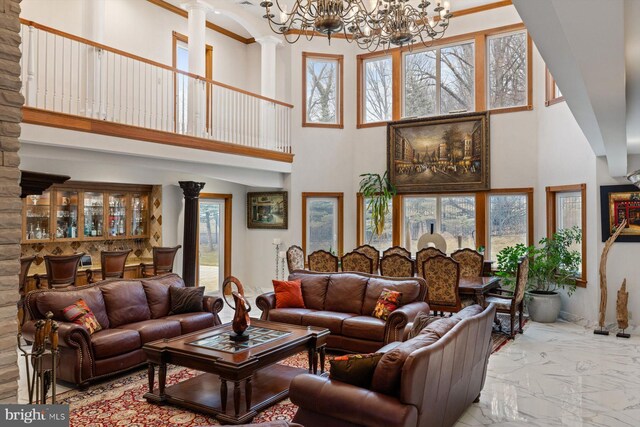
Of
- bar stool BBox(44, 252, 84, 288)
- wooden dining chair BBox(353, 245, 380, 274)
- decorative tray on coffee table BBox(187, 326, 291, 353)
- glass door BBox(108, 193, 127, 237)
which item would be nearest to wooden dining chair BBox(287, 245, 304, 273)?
wooden dining chair BBox(353, 245, 380, 274)

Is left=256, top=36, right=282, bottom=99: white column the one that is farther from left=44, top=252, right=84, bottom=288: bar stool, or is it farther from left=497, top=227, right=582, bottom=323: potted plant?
left=497, top=227, right=582, bottom=323: potted plant

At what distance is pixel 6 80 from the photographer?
5.94 ft

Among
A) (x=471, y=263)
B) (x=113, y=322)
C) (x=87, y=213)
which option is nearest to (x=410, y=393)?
(x=113, y=322)

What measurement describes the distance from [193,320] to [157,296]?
0.61 m

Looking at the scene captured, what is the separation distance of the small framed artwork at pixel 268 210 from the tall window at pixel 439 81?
3.04 meters

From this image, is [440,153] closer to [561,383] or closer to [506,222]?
[506,222]

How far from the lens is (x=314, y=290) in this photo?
6.03m

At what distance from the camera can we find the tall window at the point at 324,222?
30.6 feet

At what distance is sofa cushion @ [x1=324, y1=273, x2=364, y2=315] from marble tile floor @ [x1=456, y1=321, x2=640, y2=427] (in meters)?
1.68

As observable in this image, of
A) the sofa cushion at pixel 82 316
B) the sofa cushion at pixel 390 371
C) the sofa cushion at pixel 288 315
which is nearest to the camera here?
the sofa cushion at pixel 390 371

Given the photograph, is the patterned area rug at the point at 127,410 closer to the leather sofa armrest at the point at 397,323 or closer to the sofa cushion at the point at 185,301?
the sofa cushion at the point at 185,301

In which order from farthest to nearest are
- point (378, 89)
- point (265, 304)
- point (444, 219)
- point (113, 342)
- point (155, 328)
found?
1. point (378, 89)
2. point (444, 219)
3. point (265, 304)
4. point (155, 328)
5. point (113, 342)

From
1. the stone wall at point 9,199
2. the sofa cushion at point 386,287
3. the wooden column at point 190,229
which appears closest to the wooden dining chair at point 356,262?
the sofa cushion at point 386,287

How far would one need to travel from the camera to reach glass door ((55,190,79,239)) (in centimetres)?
702
